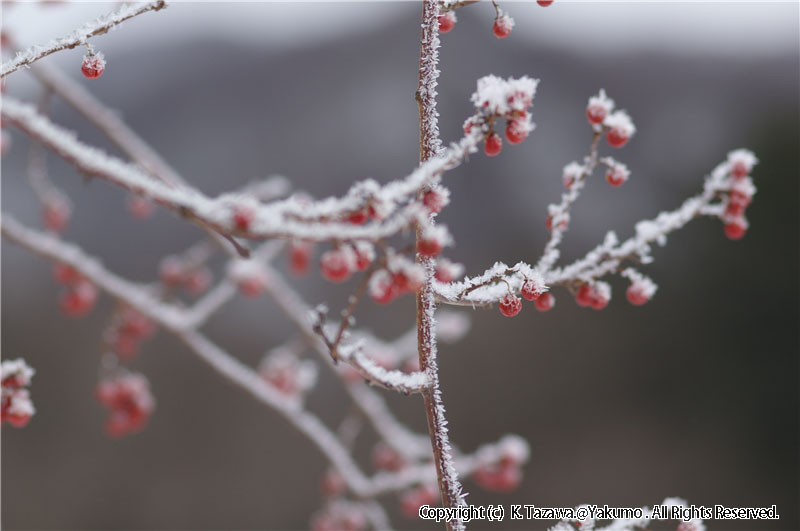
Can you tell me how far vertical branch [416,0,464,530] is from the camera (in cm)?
52

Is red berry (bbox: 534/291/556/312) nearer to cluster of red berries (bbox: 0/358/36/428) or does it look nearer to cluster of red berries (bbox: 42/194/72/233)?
cluster of red berries (bbox: 0/358/36/428)

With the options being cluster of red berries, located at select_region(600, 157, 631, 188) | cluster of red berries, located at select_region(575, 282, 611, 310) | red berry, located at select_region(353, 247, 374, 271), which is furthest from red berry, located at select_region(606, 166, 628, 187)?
red berry, located at select_region(353, 247, 374, 271)

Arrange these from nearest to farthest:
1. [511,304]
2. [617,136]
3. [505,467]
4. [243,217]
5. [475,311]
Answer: [243,217]
[511,304]
[617,136]
[505,467]
[475,311]

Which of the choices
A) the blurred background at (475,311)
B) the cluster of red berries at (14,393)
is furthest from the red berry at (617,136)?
the blurred background at (475,311)

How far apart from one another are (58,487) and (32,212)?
195 centimetres

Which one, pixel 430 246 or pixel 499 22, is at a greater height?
pixel 499 22

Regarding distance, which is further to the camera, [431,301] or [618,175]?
[618,175]

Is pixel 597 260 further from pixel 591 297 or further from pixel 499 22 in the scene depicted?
pixel 499 22

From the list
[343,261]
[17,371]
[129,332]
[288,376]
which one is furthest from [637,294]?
[129,332]

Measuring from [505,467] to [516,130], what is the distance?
37.0 inches

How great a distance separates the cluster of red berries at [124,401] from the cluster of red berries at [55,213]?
51 centimetres

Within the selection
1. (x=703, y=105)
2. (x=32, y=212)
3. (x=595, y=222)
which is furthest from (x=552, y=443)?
(x=32, y=212)

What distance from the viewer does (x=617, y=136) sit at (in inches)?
27.5

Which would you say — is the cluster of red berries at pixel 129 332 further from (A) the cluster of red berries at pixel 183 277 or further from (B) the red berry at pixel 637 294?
(B) the red berry at pixel 637 294
